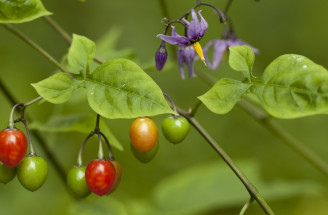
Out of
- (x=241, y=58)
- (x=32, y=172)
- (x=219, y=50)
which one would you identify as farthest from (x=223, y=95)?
(x=219, y=50)

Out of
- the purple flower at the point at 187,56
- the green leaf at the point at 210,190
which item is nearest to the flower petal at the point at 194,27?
the purple flower at the point at 187,56

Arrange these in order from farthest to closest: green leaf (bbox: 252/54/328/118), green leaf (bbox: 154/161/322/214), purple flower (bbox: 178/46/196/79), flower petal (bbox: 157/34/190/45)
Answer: green leaf (bbox: 154/161/322/214) → purple flower (bbox: 178/46/196/79) → flower petal (bbox: 157/34/190/45) → green leaf (bbox: 252/54/328/118)

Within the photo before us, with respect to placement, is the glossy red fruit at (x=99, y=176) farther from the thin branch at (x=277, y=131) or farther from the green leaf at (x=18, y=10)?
the thin branch at (x=277, y=131)

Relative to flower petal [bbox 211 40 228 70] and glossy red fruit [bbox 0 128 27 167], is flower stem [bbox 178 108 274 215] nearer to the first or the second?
glossy red fruit [bbox 0 128 27 167]

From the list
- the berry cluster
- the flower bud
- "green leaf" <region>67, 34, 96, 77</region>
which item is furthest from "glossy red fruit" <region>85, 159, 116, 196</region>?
the flower bud

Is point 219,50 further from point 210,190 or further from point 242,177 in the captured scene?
point 210,190
